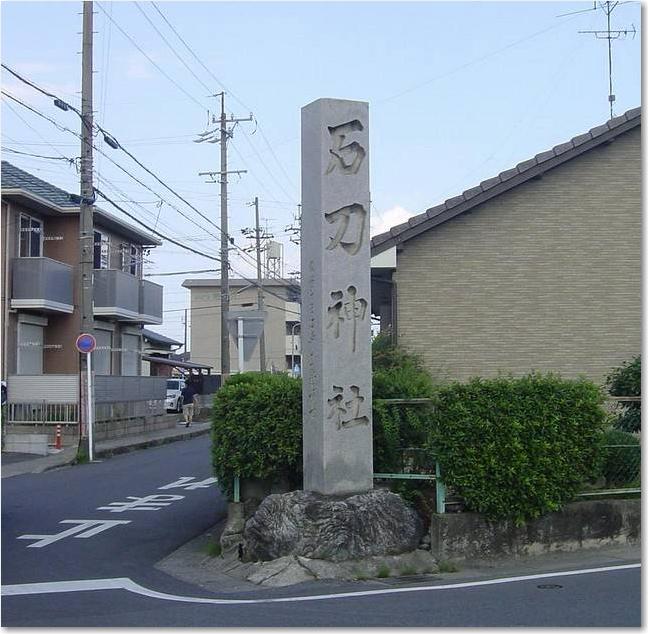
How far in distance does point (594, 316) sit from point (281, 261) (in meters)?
37.0

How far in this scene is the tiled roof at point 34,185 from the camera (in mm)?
29273

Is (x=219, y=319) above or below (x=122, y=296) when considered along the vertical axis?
above

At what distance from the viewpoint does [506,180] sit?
53.9ft

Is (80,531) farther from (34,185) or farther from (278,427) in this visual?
(34,185)

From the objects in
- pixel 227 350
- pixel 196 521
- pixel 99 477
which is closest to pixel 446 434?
pixel 196 521

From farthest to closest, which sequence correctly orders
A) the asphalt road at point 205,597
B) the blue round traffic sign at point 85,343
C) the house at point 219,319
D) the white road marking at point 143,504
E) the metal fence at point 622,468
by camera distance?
the house at point 219,319
the blue round traffic sign at point 85,343
the white road marking at point 143,504
the metal fence at point 622,468
the asphalt road at point 205,597

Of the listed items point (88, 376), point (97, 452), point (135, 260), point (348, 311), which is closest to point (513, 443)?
point (348, 311)

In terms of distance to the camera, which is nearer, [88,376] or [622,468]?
[622,468]

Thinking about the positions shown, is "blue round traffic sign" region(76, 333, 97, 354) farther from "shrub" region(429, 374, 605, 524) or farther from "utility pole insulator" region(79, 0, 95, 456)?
"shrub" region(429, 374, 605, 524)

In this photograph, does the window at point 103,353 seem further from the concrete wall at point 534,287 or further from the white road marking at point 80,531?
the white road marking at point 80,531

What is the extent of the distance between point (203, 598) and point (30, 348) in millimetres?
22444

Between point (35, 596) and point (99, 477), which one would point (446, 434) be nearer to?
point (35, 596)

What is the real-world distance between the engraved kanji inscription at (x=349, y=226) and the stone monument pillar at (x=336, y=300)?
0.04ft

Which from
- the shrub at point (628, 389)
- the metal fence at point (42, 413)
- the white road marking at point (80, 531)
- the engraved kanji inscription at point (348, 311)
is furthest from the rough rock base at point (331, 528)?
the metal fence at point (42, 413)
